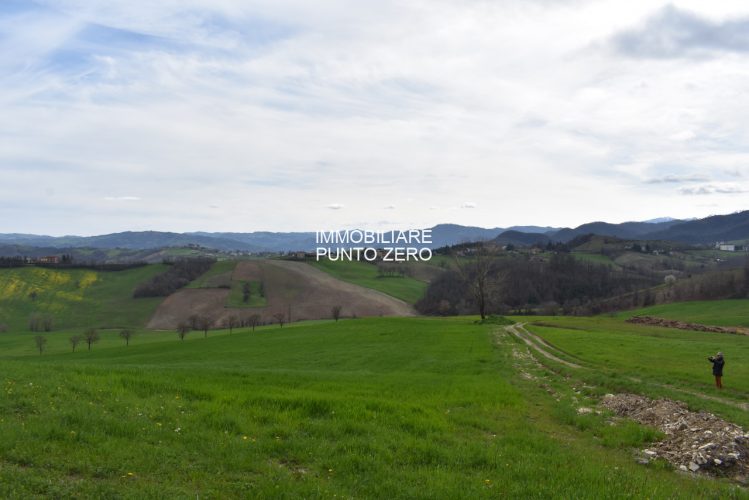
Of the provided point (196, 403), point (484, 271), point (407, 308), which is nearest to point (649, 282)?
point (407, 308)

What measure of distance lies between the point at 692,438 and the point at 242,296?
148 m

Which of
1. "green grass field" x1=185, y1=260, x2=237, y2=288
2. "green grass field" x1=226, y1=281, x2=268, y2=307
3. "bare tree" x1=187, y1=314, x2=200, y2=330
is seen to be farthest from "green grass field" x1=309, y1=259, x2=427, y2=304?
"bare tree" x1=187, y1=314, x2=200, y2=330

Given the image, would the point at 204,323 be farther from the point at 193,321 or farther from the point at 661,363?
the point at 661,363

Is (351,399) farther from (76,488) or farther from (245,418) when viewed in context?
(76,488)

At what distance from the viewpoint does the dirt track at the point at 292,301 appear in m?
139

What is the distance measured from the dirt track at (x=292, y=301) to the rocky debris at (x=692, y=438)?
391 ft

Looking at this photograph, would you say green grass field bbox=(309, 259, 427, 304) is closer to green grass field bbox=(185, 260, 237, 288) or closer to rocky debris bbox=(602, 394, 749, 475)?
green grass field bbox=(185, 260, 237, 288)

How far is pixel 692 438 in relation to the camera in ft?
47.4

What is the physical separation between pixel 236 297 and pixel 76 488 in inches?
5854

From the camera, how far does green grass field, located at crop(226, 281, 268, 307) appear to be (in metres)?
147

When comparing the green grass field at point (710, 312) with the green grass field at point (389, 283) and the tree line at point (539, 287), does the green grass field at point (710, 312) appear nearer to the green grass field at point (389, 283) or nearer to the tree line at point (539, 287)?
the tree line at point (539, 287)

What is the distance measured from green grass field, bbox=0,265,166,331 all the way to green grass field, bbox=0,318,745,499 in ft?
452

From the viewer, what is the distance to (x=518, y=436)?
14.1 meters

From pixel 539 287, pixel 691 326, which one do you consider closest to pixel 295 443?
pixel 691 326
